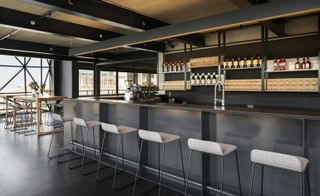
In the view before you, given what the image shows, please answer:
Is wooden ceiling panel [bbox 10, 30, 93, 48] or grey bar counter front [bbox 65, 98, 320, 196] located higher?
wooden ceiling panel [bbox 10, 30, 93, 48]

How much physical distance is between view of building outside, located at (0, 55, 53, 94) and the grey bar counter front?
791cm

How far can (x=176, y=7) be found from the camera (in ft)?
12.4

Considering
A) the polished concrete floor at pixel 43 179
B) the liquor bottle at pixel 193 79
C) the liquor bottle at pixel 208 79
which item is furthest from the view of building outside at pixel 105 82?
the polished concrete floor at pixel 43 179

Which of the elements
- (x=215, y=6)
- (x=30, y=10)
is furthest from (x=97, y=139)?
(x=215, y=6)

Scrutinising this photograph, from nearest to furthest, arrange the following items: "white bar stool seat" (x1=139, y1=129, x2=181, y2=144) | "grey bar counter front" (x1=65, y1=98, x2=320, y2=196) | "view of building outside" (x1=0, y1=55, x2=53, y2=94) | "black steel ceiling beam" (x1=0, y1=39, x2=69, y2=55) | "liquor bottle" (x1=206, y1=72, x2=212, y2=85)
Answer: "grey bar counter front" (x1=65, y1=98, x2=320, y2=196), "white bar stool seat" (x1=139, y1=129, x2=181, y2=144), "liquor bottle" (x1=206, y1=72, x2=212, y2=85), "black steel ceiling beam" (x1=0, y1=39, x2=69, y2=55), "view of building outside" (x1=0, y1=55, x2=53, y2=94)

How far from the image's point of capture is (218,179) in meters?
2.69

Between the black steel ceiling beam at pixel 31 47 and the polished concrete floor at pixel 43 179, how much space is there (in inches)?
123

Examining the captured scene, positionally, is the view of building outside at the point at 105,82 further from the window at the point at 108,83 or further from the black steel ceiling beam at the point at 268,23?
the black steel ceiling beam at the point at 268,23

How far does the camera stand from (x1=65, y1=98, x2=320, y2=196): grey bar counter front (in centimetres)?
211

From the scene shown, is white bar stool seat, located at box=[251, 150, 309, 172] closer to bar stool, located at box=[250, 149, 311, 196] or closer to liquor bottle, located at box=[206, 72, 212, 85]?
bar stool, located at box=[250, 149, 311, 196]

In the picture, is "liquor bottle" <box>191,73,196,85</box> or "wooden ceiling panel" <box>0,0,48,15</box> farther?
"liquor bottle" <box>191,73,196,85</box>

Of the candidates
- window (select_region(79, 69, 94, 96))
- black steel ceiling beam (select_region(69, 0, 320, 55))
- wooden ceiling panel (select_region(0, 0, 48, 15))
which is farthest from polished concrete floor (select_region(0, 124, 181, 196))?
window (select_region(79, 69, 94, 96))

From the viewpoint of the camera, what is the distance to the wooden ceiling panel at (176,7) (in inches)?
139

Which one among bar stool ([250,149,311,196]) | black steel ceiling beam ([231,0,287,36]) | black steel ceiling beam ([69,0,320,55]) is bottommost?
bar stool ([250,149,311,196])
